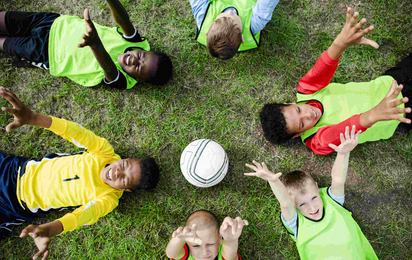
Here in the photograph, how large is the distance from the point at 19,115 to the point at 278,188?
8.53ft

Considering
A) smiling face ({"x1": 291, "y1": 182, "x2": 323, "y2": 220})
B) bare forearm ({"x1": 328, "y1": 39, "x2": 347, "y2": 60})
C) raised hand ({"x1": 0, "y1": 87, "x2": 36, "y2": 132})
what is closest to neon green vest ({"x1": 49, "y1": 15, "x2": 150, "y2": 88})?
raised hand ({"x1": 0, "y1": 87, "x2": 36, "y2": 132})

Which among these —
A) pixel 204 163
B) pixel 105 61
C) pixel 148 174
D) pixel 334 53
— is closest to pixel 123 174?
pixel 148 174

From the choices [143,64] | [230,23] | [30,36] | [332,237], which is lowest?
[332,237]

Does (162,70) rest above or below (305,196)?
above

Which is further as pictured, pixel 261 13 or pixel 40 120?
pixel 261 13

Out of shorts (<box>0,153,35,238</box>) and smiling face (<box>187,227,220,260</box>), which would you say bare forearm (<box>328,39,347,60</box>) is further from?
shorts (<box>0,153,35,238</box>)

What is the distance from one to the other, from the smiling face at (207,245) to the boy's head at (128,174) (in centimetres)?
85

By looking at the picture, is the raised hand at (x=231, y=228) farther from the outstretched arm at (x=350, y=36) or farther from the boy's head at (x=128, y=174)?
the outstretched arm at (x=350, y=36)

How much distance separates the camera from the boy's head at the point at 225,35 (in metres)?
2.88

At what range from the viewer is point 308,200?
290 centimetres

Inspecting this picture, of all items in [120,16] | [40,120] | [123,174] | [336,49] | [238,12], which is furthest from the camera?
[238,12]

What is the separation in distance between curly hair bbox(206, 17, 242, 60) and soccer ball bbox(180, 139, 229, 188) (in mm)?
1098

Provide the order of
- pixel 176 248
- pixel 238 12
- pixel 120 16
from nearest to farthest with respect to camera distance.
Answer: pixel 176 248
pixel 120 16
pixel 238 12

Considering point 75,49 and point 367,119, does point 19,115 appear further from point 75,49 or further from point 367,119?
point 367,119
